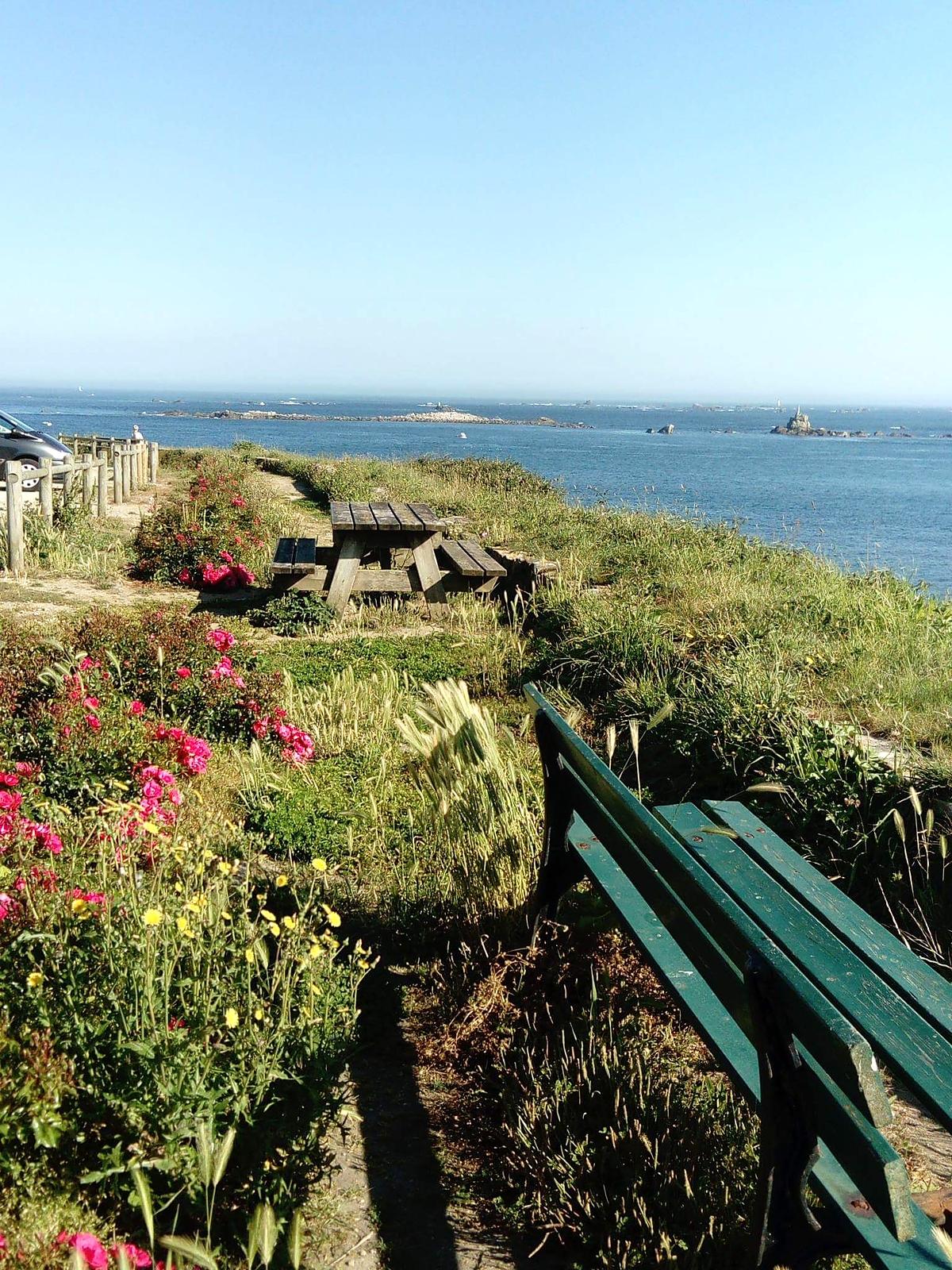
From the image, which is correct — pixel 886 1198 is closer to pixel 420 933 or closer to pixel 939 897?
pixel 420 933

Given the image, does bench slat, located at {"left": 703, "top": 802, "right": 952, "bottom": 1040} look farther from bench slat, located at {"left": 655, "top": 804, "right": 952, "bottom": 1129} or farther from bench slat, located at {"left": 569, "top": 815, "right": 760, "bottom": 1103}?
bench slat, located at {"left": 569, "top": 815, "right": 760, "bottom": 1103}

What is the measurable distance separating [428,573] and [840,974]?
8.14 metres

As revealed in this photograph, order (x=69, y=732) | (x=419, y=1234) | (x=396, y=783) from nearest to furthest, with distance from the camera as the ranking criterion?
(x=419, y=1234), (x=69, y=732), (x=396, y=783)

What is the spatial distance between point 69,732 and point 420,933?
2009 mm

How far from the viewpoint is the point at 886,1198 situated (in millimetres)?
1581

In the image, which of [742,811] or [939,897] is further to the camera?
[939,897]

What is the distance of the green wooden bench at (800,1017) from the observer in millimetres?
1666

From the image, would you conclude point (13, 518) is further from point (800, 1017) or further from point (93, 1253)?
point (800, 1017)

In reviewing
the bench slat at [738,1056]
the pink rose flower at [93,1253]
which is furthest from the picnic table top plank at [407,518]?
the pink rose flower at [93,1253]

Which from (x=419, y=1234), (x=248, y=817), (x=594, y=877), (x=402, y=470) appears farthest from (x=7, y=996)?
(x=402, y=470)

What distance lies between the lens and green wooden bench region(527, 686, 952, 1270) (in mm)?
1666

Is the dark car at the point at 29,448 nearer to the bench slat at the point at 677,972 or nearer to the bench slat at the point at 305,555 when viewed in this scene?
the bench slat at the point at 305,555

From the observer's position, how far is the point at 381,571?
420 inches

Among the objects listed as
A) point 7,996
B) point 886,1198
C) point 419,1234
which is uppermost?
point 886,1198
